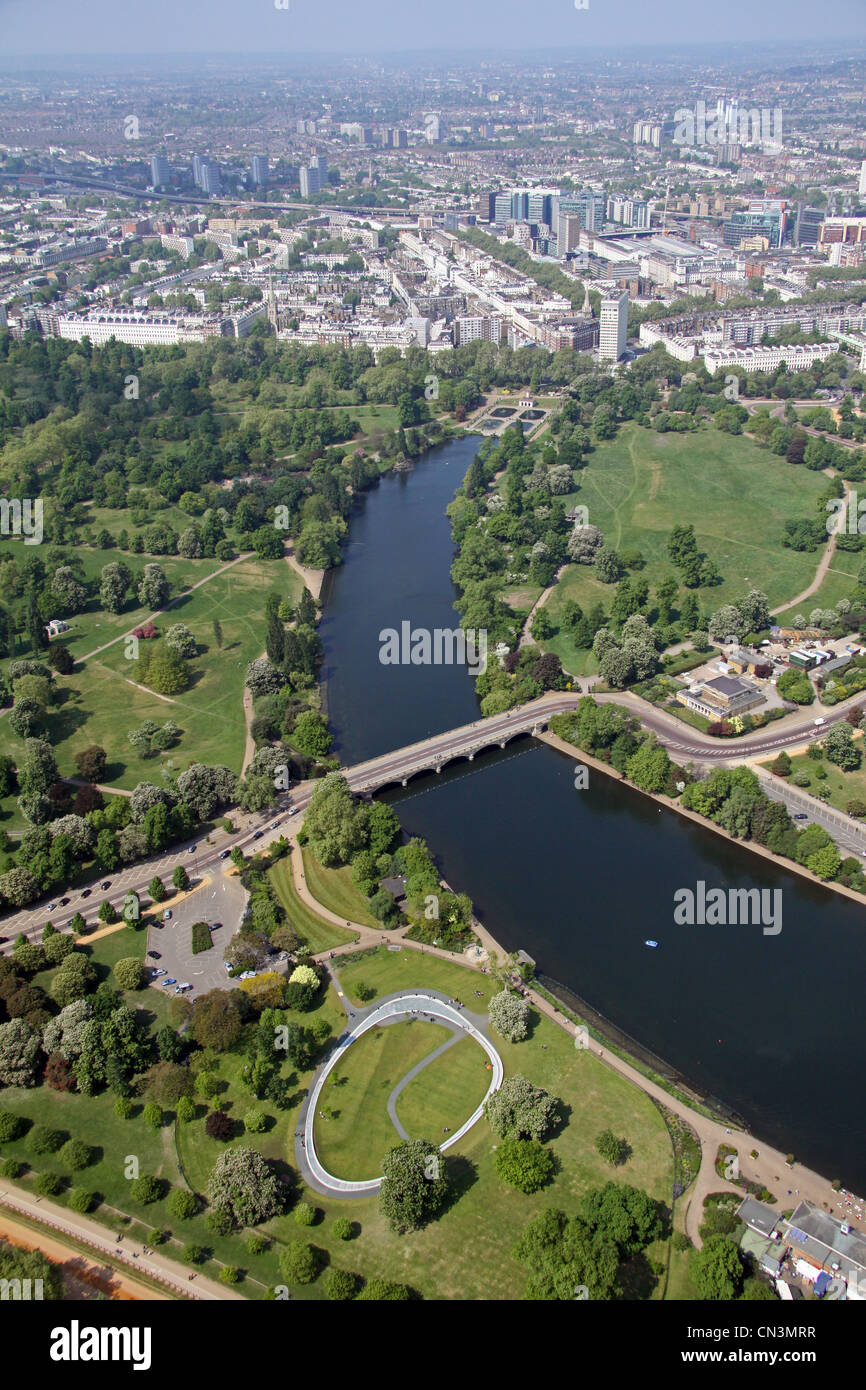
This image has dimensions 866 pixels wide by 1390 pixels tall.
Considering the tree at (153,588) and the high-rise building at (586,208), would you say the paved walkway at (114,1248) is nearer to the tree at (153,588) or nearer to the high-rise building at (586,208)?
the tree at (153,588)

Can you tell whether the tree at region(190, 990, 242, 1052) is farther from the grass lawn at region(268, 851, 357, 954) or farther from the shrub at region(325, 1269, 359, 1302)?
the shrub at region(325, 1269, 359, 1302)

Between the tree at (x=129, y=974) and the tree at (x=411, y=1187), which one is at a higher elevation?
the tree at (x=129, y=974)

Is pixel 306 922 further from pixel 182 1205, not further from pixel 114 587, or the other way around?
pixel 114 587

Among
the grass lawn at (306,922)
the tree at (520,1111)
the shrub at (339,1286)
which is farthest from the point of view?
the grass lawn at (306,922)

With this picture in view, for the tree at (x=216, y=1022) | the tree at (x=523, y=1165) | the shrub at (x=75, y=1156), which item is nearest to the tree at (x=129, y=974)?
the tree at (x=216, y=1022)
